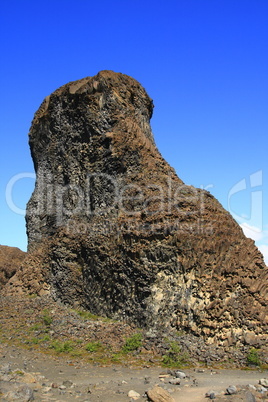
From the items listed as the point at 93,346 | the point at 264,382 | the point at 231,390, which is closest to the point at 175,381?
the point at 231,390

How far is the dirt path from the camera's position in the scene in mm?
13445

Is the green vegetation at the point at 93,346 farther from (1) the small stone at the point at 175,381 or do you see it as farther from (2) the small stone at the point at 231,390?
(2) the small stone at the point at 231,390

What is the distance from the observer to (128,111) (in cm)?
2888

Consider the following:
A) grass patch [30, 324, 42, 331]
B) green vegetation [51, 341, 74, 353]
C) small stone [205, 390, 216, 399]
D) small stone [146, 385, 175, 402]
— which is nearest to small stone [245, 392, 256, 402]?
small stone [205, 390, 216, 399]

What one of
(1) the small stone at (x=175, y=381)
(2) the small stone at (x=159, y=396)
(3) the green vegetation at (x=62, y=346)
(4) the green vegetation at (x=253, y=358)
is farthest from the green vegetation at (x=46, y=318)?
(2) the small stone at (x=159, y=396)

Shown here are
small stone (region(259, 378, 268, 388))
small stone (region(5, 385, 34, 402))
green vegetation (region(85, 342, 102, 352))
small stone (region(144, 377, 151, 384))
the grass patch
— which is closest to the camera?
small stone (region(5, 385, 34, 402))

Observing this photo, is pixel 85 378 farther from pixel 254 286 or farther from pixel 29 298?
pixel 29 298

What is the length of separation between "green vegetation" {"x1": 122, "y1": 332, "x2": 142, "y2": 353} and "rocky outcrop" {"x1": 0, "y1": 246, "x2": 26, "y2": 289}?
2199cm

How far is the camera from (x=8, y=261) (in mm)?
41656

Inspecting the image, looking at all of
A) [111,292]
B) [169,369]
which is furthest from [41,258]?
[169,369]

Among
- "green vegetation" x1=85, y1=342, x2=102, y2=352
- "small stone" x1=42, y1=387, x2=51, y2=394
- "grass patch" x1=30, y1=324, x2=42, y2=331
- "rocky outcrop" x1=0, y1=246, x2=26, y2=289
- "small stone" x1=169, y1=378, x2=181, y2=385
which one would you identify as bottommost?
"small stone" x1=42, y1=387, x2=51, y2=394

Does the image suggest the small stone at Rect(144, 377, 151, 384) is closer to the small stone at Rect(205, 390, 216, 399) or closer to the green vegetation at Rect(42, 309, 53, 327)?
the small stone at Rect(205, 390, 216, 399)

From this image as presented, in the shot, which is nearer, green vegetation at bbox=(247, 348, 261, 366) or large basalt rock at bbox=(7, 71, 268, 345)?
green vegetation at bbox=(247, 348, 261, 366)

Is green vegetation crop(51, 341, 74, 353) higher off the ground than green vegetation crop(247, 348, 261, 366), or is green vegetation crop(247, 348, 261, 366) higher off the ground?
green vegetation crop(247, 348, 261, 366)
